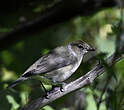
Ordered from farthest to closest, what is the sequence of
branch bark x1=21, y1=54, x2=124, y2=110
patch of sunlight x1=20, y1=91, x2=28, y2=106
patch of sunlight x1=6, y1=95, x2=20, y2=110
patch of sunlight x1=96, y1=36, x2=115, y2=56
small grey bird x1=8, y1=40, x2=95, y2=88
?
patch of sunlight x1=96, y1=36, x2=115, y2=56, small grey bird x1=8, y1=40, x2=95, y2=88, patch of sunlight x1=20, y1=91, x2=28, y2=106, patch of sunlight x1=6, y1=95, x2=20, y2=110, branch bark x1=21, y1=54, x2=124, y2=110

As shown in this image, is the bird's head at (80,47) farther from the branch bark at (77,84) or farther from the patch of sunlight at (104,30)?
the branch bark at (77,84)

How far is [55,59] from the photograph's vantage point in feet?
12.0

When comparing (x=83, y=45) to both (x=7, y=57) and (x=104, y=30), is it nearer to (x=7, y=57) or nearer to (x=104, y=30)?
(x=104, y=30)

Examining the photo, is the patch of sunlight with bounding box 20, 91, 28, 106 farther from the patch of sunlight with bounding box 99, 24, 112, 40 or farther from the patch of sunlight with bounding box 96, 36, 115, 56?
the patch of sunlight with bounding box 99, 24, 112, 40

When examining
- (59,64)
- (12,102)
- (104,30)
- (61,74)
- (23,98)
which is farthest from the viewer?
(104,30)

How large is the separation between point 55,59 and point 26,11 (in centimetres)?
132

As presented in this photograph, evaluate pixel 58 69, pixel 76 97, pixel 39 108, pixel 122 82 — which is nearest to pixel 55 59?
pixel 58 69

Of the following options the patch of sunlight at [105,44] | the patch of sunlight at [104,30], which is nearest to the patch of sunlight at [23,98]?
the patch of sunlight at [105,44]

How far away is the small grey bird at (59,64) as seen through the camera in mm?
3356

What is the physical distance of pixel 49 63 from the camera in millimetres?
3561

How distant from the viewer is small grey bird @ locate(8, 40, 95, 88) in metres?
3.36

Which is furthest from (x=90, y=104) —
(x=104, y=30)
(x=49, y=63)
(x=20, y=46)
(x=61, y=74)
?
(x=20, y=46)

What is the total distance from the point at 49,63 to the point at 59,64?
0.46 ft

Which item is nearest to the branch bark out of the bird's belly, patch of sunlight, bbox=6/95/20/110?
patch of sunlight, bbox=6/95/20/110
